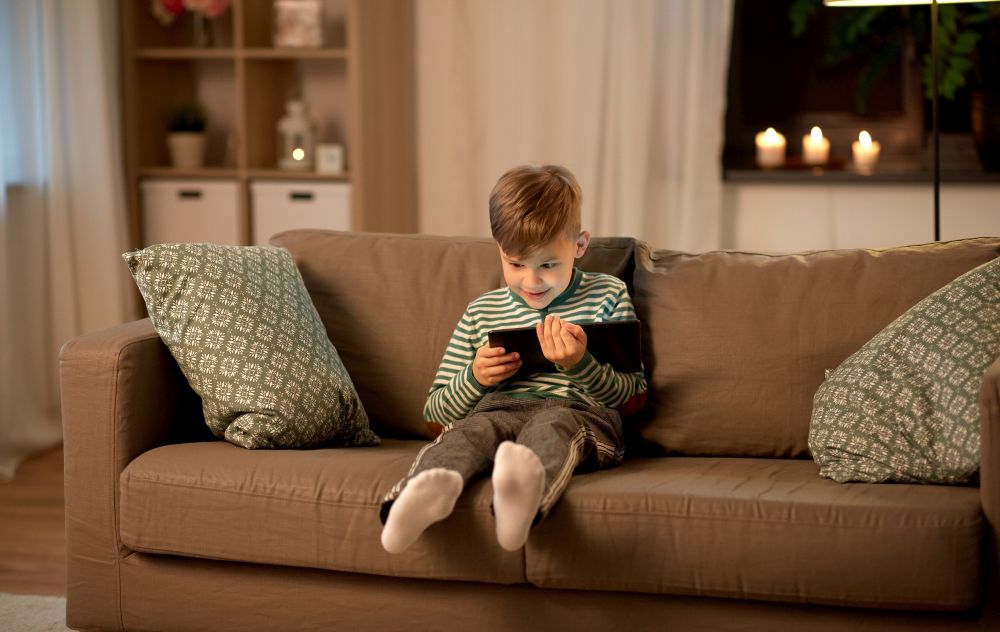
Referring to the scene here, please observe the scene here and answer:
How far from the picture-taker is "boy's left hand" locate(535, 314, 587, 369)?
202 cm

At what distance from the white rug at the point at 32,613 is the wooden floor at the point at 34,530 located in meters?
0.05

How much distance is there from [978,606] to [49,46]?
10.2ft

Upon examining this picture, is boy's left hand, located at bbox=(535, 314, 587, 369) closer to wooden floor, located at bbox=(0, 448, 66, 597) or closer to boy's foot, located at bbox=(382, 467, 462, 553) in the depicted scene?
boy's foot, located at bbox=(382, 467, 462, 553)

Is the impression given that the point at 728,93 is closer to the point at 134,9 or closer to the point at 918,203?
the point at 918,203

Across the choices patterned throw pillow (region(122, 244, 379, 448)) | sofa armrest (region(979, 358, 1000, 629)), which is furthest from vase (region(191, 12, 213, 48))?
sofa armrest (region(979, 358, 1000, 629))

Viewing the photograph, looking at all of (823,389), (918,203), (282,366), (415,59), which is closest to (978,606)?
(823,389)

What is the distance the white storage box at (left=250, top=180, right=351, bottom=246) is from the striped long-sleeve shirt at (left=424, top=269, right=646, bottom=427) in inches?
63.8

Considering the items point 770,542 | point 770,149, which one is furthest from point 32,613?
point 770,149

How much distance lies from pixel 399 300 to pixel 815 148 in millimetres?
1861

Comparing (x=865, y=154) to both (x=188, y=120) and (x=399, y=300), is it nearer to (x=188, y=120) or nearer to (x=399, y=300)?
(x=399, y=300)

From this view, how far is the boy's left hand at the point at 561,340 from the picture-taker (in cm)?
202

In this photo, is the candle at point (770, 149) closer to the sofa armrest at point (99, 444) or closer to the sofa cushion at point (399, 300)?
the sofa cushion at point (399, 300)

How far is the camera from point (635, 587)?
6.25 feet

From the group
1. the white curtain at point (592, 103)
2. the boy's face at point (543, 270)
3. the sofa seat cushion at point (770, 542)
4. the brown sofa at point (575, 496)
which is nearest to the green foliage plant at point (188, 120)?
the white curtain at point (592, 103)
